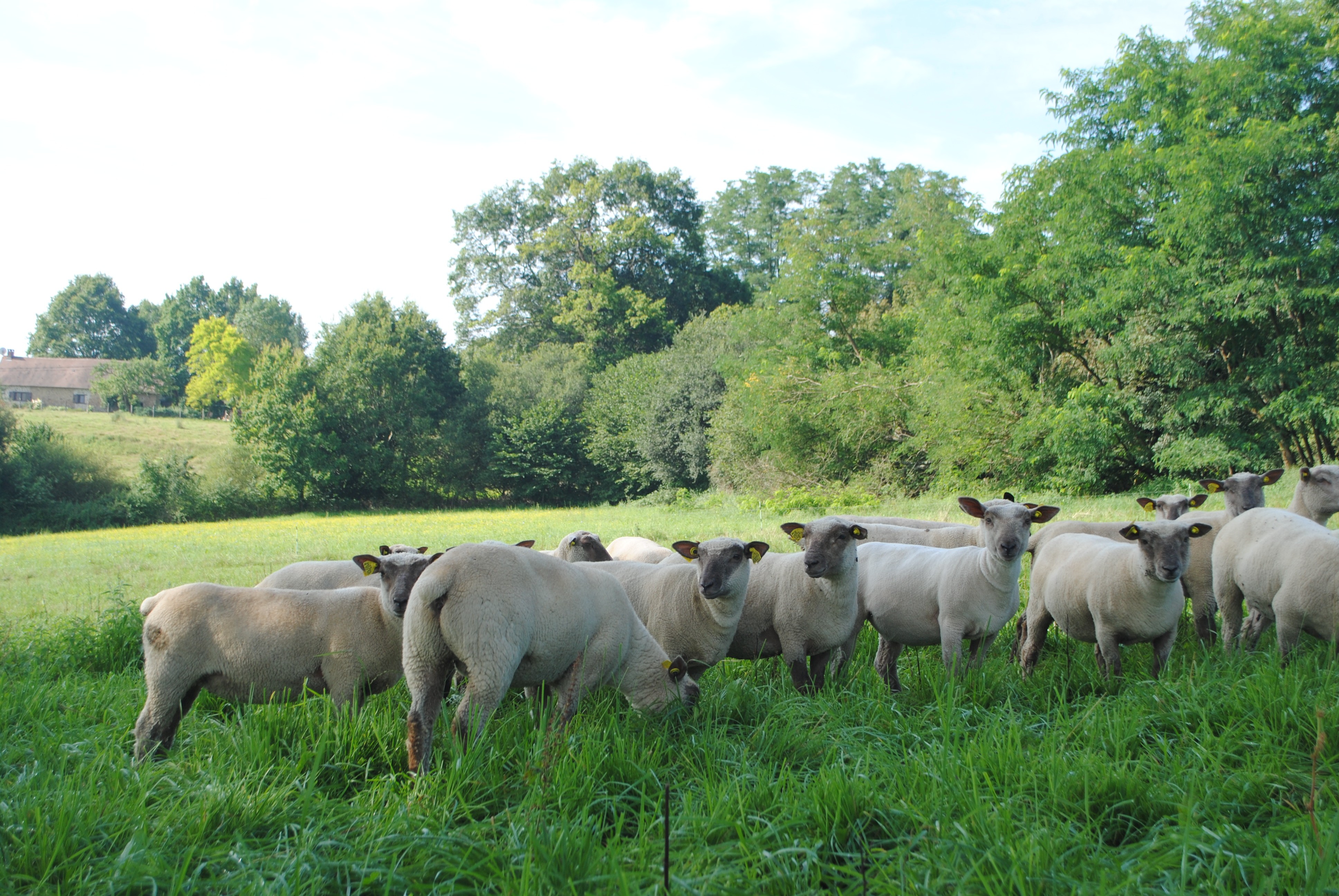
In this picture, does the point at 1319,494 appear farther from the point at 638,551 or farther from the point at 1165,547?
the point at 638,551

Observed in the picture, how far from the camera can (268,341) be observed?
8719 cm

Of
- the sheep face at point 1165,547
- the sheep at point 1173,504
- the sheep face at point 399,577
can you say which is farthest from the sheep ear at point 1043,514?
the sheep face at point 399,577

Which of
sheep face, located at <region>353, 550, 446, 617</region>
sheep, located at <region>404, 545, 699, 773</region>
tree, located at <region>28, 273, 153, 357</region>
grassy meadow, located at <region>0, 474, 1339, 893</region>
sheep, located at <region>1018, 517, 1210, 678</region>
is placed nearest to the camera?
grassy meadow, located at <region>0, 474, 1339, 893</region>

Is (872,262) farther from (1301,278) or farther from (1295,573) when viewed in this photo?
(1295,573)

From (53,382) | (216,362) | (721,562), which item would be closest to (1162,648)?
(721,562)

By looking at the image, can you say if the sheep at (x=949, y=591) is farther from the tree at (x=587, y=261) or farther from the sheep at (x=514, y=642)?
the tree at (x=587, y=261)

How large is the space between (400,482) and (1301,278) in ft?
131

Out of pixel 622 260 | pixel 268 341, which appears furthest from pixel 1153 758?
pixel 268 341

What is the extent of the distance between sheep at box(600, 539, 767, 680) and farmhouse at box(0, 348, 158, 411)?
9245 centimetres

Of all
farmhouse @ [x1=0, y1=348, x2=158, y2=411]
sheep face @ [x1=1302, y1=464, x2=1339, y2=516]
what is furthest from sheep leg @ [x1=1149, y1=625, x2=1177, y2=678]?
farmhouse @ [x1=0, y1=348, x2=158, y2=411]

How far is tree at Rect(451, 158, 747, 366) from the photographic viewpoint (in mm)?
59094

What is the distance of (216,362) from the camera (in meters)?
76.0

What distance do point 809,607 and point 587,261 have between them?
59.6 m

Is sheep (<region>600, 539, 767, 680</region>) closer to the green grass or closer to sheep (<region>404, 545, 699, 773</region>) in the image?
sheep (<region>404, 545, 699, 773</region>)
